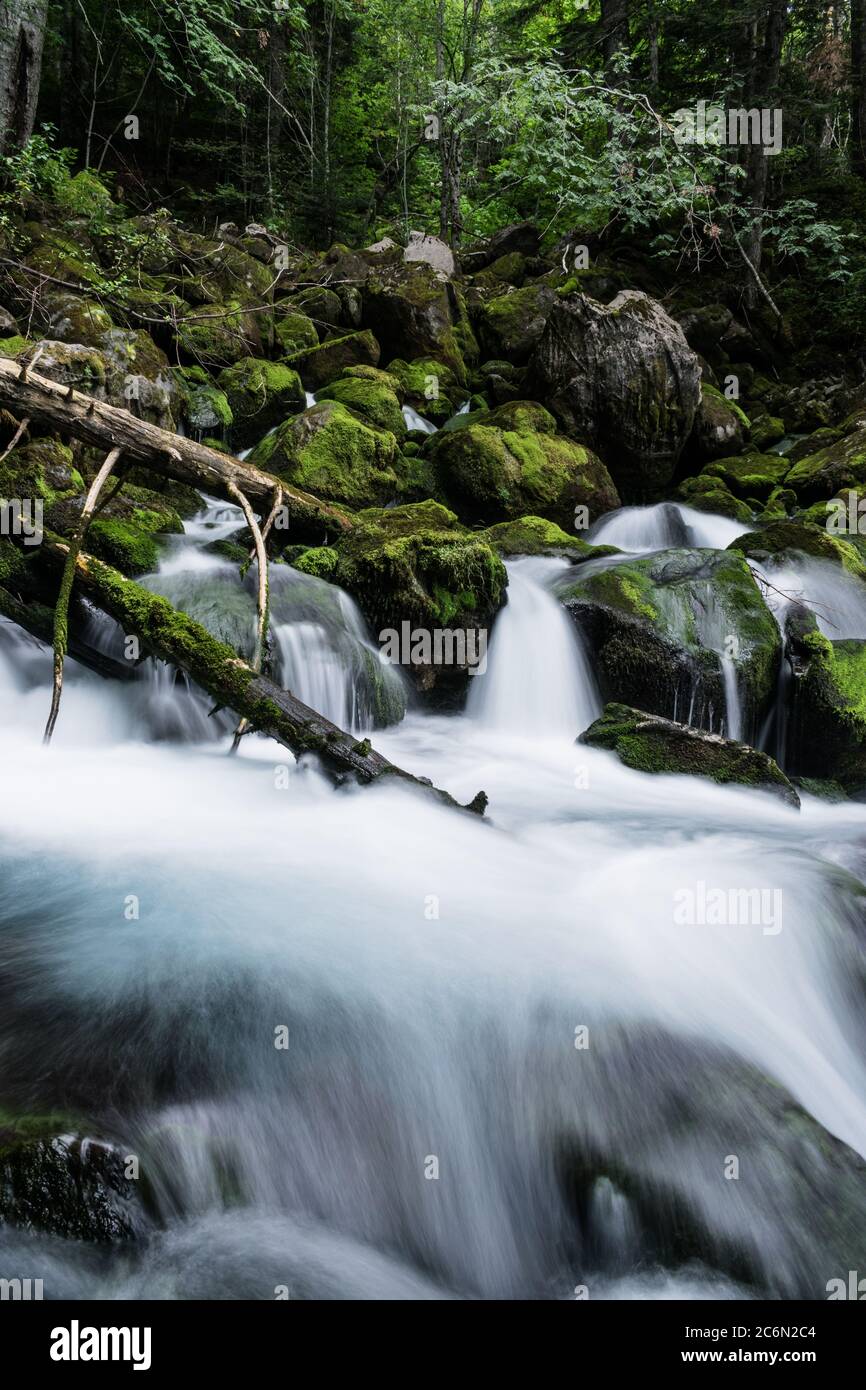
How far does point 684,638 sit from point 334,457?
15.7 ft

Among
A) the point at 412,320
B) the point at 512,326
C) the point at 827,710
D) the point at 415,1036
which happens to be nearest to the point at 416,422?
the point at 412,320

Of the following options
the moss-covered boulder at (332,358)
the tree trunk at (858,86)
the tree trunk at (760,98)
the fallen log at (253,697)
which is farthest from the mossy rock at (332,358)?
the tree trunk at (858,86)

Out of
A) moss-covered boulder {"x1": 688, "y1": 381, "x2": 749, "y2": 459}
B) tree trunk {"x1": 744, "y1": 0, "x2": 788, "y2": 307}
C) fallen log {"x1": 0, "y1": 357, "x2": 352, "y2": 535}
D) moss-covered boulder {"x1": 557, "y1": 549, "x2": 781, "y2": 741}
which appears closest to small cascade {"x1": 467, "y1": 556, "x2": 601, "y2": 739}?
moss-covered boulder {"x1": 557, "y1": 549, "x2": 781, "y2": 741}

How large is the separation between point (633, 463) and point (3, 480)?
344 inches

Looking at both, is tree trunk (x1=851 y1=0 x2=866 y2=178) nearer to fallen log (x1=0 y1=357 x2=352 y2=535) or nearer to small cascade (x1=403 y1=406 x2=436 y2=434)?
small cascade (x1=403 y1=406 x2=436 y2=434)

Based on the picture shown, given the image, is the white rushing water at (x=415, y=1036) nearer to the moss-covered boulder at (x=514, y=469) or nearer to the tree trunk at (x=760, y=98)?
the moss-covered boulder at (x=514, y=469)

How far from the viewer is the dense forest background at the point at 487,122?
11.6 m

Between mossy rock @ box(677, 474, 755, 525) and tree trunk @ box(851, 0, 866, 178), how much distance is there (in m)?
11.0

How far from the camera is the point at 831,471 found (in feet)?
36.3

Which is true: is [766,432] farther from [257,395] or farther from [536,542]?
[257,395]

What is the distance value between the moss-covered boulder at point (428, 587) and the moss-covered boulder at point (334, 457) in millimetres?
2125
